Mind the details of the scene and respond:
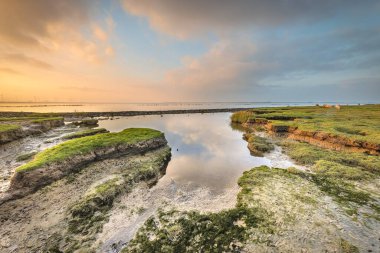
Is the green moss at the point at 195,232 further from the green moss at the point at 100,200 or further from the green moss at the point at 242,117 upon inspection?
the green moss at the point at 242,117

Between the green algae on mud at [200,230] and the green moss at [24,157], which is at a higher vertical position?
the green moss at [24,157]

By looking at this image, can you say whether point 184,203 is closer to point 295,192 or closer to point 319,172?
Answer: point 295,192

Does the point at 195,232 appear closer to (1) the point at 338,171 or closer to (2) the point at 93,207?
(2) the point at 93,207

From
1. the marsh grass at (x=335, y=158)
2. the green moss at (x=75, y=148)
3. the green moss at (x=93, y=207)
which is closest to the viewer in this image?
the green moss at (x=93, y=207)

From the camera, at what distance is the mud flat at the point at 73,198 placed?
374 inches

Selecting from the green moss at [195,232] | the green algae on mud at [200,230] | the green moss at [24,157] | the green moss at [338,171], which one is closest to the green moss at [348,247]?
the green algae on mud at [200,230]

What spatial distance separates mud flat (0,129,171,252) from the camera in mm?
9500

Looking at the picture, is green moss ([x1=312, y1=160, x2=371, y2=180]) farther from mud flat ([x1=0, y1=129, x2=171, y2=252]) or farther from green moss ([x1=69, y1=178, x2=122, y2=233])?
green moss ([x1=69, y1=178, x2=122, y2=233])

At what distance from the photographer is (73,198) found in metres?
13.1

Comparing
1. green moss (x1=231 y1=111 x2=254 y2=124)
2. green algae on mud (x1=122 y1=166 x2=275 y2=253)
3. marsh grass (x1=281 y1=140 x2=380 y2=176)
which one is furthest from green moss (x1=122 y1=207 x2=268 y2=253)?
green moss (x1=231 y1=111 x2=254 y2=124)

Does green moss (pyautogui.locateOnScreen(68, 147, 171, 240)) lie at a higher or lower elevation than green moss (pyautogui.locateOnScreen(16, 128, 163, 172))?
lower

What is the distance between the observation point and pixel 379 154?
70.4ft

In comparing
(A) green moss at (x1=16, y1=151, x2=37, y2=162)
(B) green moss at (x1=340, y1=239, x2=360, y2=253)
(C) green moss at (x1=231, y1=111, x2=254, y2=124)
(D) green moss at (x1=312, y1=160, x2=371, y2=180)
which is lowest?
(B) green moss at (x1=340, y1=239, x2=360, y2=253)

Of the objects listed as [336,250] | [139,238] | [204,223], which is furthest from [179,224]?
[336,250]
